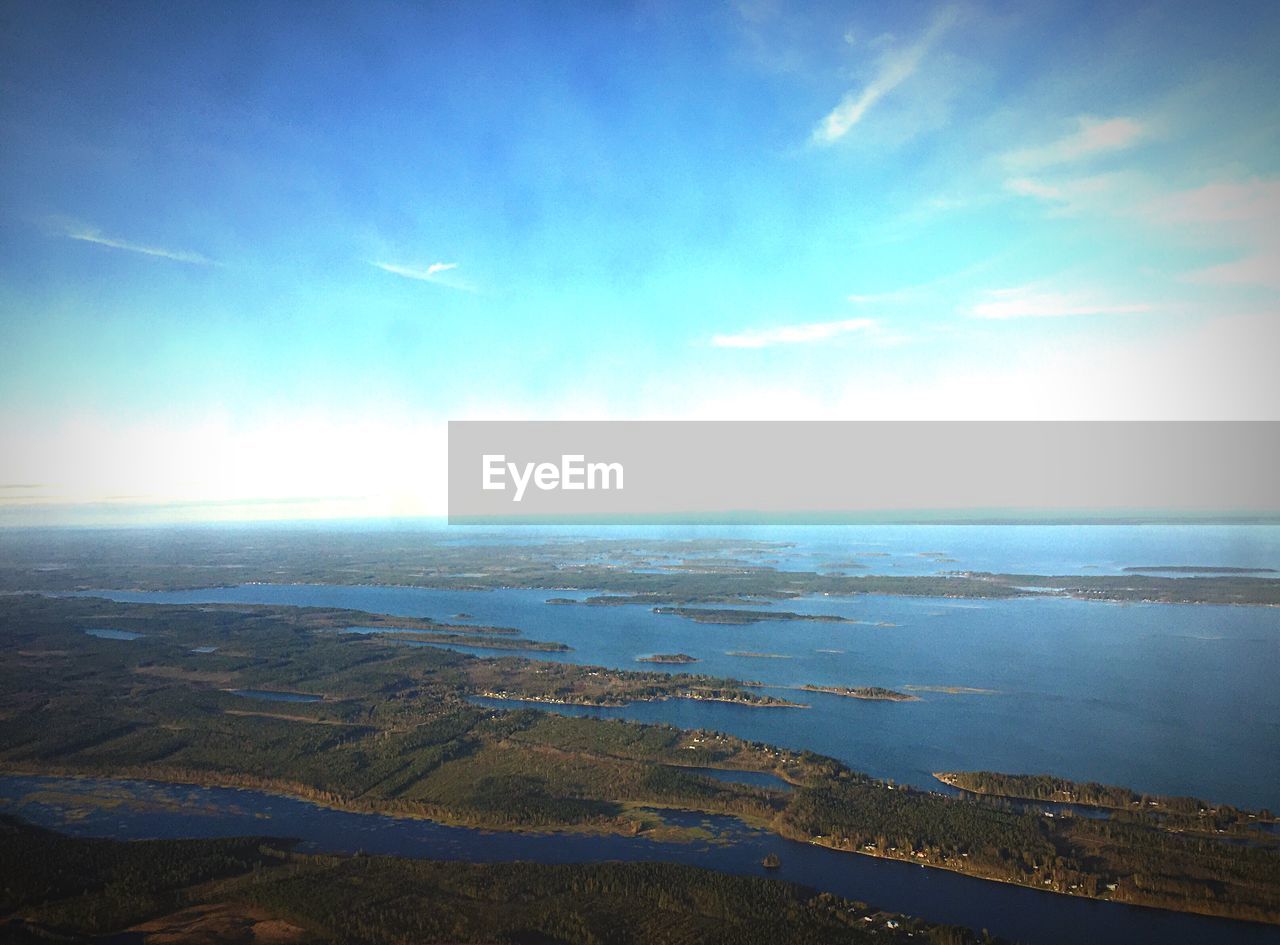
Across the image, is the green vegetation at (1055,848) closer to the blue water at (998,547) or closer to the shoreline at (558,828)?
the shoreline at (558,828)

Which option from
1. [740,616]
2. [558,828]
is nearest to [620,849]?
[558,828]

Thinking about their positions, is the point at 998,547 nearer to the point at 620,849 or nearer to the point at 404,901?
the point at 620,849

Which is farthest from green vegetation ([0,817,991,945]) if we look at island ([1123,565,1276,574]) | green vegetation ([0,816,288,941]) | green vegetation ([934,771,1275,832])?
→ island ([1123,565,1276,574])

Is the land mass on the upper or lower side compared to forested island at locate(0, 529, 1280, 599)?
lower

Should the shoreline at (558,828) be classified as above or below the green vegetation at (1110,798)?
below

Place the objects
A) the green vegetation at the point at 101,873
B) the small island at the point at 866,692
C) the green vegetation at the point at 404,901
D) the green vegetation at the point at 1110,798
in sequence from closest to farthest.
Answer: the green vegetation at the point at 404,901 < the green vegetation at the point at 101,873 < the green vegetation at the point at 1110,798 < the small island at the point at 866,692

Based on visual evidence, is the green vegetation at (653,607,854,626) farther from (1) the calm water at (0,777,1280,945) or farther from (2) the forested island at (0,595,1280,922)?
(1) the calm water at (0,777,1280,945)

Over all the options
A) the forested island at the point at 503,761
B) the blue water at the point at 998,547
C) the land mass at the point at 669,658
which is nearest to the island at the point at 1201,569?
the blue water at the point at 998,547

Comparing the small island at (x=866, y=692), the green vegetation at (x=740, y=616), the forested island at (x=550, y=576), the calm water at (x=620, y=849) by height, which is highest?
the forested island at (x=550, y=576)
